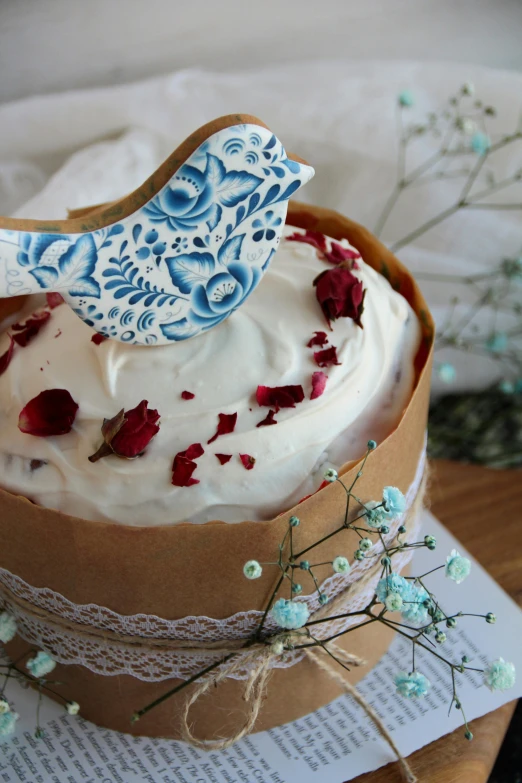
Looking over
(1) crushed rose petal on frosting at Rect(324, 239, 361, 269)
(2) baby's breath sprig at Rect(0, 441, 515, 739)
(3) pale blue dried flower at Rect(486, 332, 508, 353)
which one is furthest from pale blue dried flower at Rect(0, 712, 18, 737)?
(3) pale blue dried flower at Rect(486, 332, 508, 353)

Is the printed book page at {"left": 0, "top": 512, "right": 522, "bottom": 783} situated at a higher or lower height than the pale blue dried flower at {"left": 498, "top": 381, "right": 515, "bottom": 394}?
lower

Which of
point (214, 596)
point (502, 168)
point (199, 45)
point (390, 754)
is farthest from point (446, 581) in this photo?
point (199, 45)

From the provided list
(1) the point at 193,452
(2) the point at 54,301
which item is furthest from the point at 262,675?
(2) the point at 54,301

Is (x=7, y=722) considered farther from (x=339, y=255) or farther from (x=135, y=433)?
(x=339, y=255)

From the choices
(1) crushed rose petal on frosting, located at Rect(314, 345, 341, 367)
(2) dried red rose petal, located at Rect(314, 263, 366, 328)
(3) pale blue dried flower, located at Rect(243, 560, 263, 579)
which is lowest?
(3) pale blue dried flower, located at Rect(243, 560, 263, 579)

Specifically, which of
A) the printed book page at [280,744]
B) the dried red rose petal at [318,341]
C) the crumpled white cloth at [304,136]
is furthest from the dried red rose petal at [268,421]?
the crumpled white cloth at [304,136]

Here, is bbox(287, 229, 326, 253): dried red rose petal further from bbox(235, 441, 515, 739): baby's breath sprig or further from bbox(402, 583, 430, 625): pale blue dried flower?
bbox(402, 583, 430, 625): pale blue dried flower

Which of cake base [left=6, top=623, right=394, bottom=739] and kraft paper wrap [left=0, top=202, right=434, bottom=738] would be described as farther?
cake base [left=6, top=623, right=394, bottom=739]
